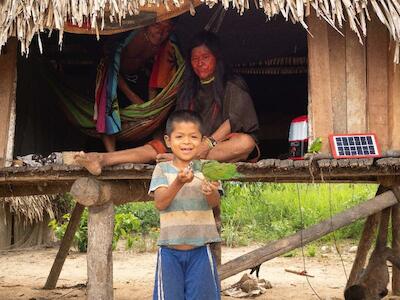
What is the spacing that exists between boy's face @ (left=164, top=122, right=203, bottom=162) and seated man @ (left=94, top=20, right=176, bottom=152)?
176cm

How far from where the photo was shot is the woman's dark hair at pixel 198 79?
15.1 feet

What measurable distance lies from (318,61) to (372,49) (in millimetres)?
376

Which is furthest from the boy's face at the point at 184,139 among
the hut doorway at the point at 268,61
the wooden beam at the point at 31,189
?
the hut doorway at the point at 268,61

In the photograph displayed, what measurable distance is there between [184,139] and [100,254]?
133 cm

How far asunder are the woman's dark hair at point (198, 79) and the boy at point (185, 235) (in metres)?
1.46

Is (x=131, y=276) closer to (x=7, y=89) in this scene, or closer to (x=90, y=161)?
(x=7, y=89)

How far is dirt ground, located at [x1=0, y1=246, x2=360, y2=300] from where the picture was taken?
260 inches

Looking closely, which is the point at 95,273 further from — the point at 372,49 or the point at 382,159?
the point at 372,49

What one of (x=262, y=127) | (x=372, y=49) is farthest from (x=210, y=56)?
(x=262, y=127)

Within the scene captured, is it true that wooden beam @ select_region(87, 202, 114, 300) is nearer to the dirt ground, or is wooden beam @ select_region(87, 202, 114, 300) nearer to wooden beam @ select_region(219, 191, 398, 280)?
wooden beam @ select_region(219, 191, 398, 280)

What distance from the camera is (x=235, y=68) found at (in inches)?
255

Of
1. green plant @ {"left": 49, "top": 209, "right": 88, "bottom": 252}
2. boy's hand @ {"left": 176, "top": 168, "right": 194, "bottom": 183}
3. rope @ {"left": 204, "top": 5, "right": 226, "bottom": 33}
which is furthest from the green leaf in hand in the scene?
green plant @ {"left": 49, "top": 209, "right": 88, "bottom": 252}

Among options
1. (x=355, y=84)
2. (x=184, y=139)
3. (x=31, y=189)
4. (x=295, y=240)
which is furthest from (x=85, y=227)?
(x=184, y=139)

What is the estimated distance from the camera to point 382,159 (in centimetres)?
384
